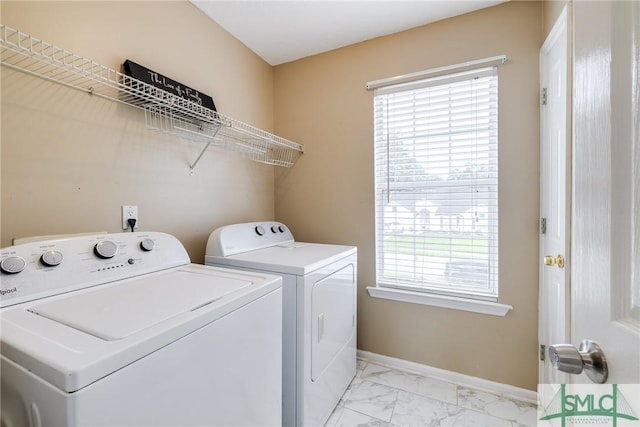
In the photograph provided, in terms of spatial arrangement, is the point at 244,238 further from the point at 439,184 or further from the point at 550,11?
the point at 550,11

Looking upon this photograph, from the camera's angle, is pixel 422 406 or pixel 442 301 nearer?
pixel 422 406

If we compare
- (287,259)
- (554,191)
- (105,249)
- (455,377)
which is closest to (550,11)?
(554,191)

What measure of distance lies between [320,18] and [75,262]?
1.94 m

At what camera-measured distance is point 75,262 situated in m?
0.97

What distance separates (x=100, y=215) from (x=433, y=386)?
2215 mm

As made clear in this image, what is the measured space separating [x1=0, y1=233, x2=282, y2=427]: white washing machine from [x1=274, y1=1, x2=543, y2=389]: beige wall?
1212 mm

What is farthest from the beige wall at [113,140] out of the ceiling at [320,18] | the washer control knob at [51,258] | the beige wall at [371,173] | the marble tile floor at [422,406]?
the marble tile floor at [422,406]

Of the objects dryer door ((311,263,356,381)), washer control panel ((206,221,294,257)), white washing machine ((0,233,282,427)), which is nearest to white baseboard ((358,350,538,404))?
dryer door ((311,263,356,381))

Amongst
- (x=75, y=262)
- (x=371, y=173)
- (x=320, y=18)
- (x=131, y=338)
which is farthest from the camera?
(x=371, y=173)

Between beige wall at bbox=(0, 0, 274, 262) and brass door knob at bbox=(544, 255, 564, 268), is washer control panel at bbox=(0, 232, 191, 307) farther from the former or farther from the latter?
brass door knob at bbox=(544, 255, 564, 268)

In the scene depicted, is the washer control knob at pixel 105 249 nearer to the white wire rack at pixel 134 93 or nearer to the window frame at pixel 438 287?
the white wire rack at pixel 134 93

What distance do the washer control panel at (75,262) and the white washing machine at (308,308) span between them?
411 mm

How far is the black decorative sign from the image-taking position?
1.32 metres

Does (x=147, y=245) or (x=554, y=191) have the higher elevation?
(x=554, y=191)
